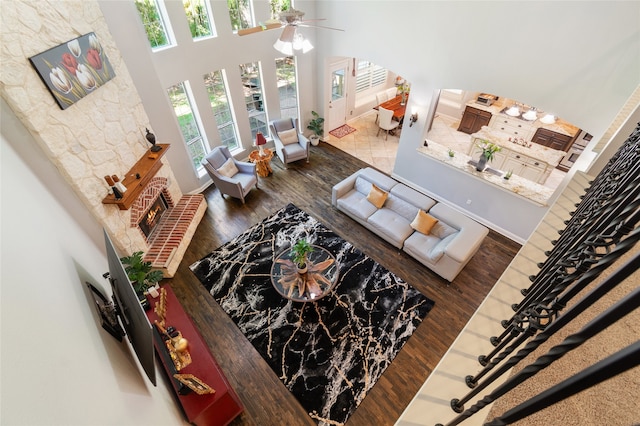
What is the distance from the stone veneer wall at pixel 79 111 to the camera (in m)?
2.92

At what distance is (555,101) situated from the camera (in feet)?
13.7

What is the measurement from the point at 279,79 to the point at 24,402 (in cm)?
742

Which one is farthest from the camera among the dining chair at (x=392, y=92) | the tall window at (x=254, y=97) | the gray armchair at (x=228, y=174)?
the dining chair at (x=392, y=92)

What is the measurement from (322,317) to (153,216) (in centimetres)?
353

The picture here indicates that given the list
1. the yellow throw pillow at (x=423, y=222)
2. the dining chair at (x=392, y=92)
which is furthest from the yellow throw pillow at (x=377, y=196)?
the dining chair at (x=392, y=92)

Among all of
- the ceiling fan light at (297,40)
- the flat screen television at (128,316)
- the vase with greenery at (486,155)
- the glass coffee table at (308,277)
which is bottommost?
the glass coffee table at (308,277)

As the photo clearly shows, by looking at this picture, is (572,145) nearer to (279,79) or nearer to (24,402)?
(279,79)

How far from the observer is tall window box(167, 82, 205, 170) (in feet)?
18.7

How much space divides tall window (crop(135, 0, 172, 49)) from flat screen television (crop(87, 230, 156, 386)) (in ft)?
14.5

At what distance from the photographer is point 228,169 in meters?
6.33

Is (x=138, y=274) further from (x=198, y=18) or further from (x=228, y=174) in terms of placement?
(x=198, y=18)

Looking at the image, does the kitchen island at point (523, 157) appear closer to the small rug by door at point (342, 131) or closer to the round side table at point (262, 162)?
Answer: the small rug by door at point (342, 131)

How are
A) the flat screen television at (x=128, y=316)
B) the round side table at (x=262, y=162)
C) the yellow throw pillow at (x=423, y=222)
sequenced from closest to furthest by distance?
the flat screen television at (x=128, y=316) → the yellow throw pillow at (x=423, y=222) → the round side table at (x=262, y=162)

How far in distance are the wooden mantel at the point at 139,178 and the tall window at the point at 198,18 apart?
2374 mm
